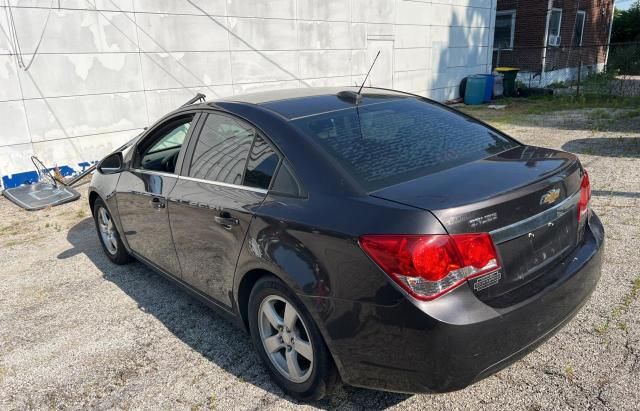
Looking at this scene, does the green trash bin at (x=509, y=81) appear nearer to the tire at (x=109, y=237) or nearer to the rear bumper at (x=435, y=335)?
the tire at (x=109, y=237)

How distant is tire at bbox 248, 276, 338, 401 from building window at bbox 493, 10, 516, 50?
21.4 metres

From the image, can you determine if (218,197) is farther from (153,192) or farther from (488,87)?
(488,87)

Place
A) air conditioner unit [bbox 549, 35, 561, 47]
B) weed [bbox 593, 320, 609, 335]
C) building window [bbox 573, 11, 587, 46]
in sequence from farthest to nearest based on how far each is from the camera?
1. building window [bbox 573, 11, 587, 46]
2. air conditioner unit [bbox 549, 35, 561, 47]
3. weed [bbox 593, 320, 609, 335]

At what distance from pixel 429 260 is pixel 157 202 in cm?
230

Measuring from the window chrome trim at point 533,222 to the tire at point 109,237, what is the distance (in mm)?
3511

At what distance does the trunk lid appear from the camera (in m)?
2.13

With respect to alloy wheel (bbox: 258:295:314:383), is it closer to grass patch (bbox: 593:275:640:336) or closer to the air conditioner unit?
grass patch (bbox: 593:275:640:336)

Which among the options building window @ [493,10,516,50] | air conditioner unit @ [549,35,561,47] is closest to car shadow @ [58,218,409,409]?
building window @ [493,10,516,50]

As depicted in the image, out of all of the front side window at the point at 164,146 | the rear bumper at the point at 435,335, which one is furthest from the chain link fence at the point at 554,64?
the rear bumper at the point at 435,335

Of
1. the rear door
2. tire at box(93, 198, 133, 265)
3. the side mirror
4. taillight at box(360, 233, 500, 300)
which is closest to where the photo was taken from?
taillight at box(360, 233, 500, 300)

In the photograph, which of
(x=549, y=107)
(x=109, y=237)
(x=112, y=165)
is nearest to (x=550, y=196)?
(x=112, y=165)

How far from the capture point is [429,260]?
2.04 metres

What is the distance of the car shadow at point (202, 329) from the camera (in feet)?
8.87

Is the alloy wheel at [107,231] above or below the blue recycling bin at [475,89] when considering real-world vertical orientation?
below
